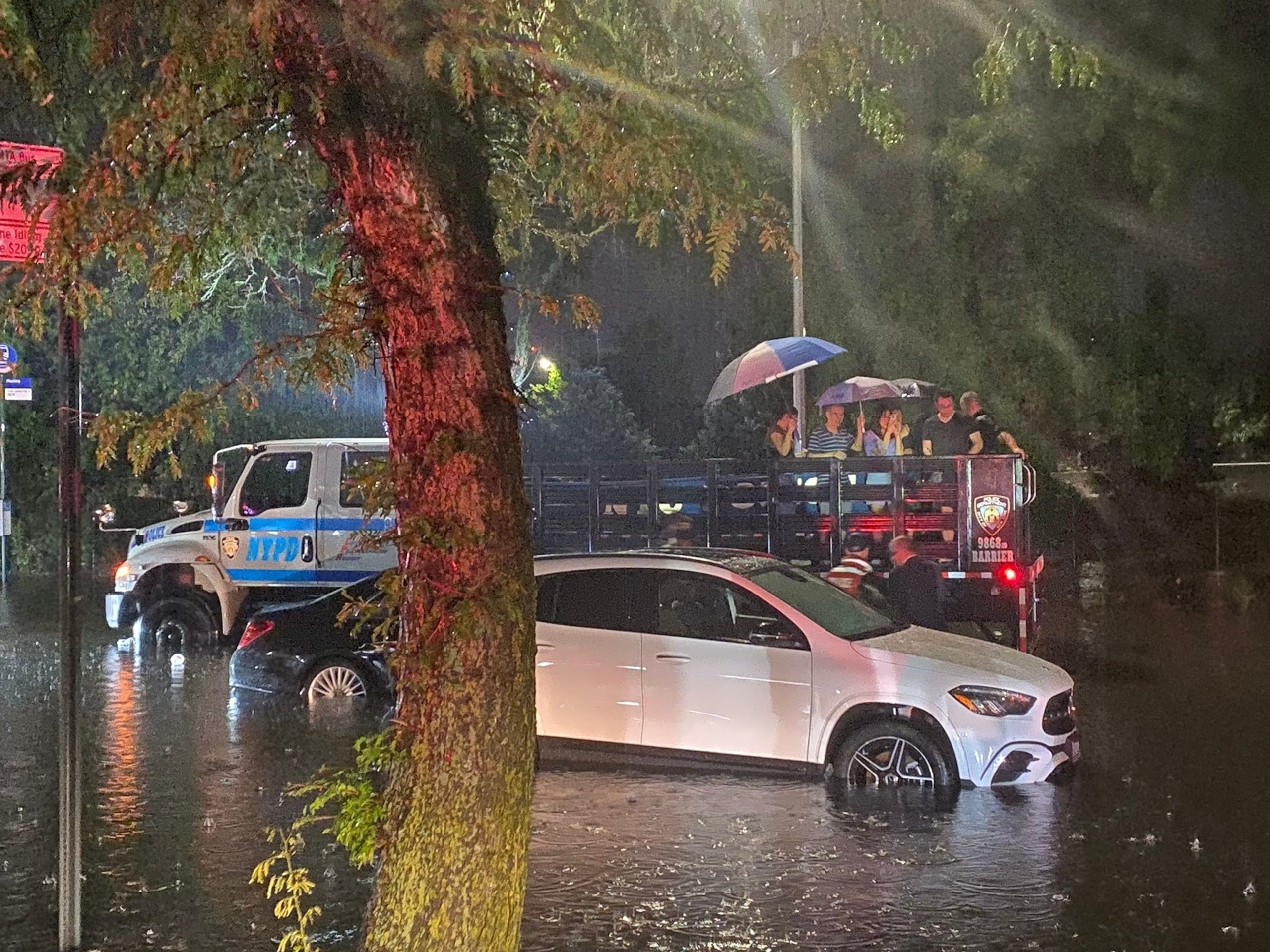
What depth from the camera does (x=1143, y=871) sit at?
6.82 metres

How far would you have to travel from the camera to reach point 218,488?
44.6 feet

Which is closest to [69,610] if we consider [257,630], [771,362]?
[257,630]

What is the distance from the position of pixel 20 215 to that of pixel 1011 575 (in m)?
8.70

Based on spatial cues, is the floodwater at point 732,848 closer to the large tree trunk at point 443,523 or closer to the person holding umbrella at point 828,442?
the large tree trunk at point 443,523

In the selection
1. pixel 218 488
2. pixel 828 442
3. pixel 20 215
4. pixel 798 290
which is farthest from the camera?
pixel 798 290

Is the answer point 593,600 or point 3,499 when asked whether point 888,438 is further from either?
point 3,499

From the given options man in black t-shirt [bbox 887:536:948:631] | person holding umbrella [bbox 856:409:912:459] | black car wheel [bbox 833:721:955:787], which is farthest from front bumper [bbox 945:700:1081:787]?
person holding umbrella [bbox 856:409:912:459]

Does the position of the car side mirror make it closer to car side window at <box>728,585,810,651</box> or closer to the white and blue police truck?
car side window at <box>728,585,810,651</box>

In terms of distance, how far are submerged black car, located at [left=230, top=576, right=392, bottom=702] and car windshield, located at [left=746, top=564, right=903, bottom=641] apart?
10.6 ft

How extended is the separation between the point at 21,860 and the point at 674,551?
4.15 m

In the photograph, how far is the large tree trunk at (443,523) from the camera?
3.82 meters

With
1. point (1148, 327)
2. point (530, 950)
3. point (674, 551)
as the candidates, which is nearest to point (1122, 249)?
point (1148, 327)

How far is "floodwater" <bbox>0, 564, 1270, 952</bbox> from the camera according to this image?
596 cm

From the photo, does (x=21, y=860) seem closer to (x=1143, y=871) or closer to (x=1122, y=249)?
(x=1143, y=871)
